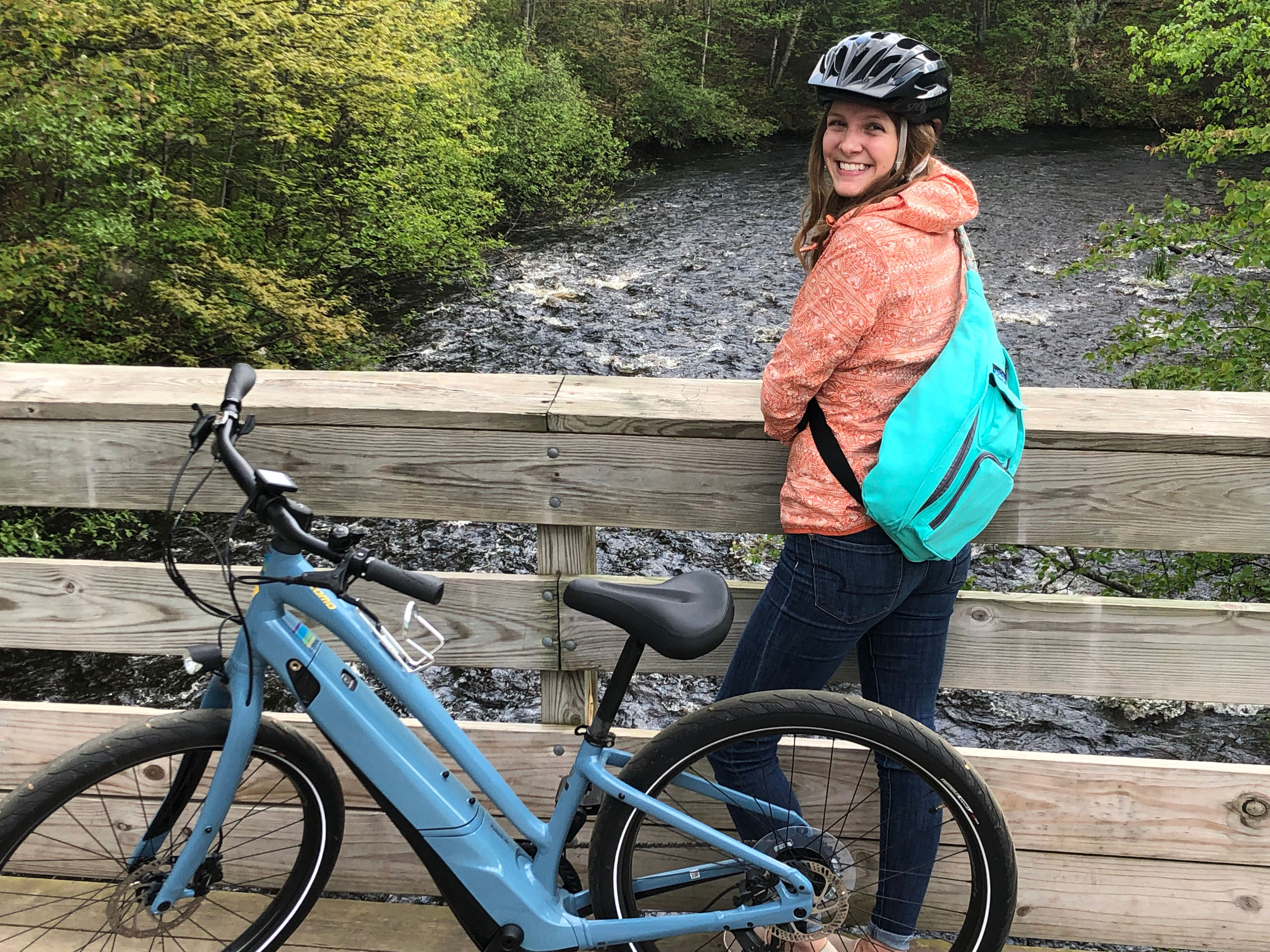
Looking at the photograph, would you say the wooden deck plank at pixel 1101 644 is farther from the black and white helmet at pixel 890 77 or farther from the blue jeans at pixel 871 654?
the black and white helmet at pixel 890 77

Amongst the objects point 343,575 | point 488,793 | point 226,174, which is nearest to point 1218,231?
point 488,793

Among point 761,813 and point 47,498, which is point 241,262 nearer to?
point 47,498

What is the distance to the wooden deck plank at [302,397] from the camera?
2.02 m

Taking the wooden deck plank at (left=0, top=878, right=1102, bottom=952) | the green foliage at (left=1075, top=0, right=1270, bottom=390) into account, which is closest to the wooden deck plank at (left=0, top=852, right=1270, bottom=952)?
the wooden deck plank at (left=0, top=878, right=1102, bottom=952)

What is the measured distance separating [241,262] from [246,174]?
1.07 meters

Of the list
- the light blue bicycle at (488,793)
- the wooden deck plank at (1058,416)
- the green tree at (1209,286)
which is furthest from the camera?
the green tree at (1209,286)

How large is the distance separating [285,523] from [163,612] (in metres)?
0.79

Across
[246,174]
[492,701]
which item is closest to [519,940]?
[492,701]

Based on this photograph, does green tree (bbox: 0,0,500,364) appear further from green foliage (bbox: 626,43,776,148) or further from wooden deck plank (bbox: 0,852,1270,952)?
green foliage (bbox: 626,43,776,148)

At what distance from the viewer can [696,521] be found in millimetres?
2049

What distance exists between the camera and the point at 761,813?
6.50ft

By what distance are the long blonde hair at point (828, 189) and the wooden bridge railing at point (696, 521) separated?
34cm

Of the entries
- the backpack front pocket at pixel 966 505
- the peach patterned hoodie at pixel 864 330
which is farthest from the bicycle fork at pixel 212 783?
the backpack front pocket at pixel 966 505

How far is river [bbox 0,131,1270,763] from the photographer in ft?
20.5
